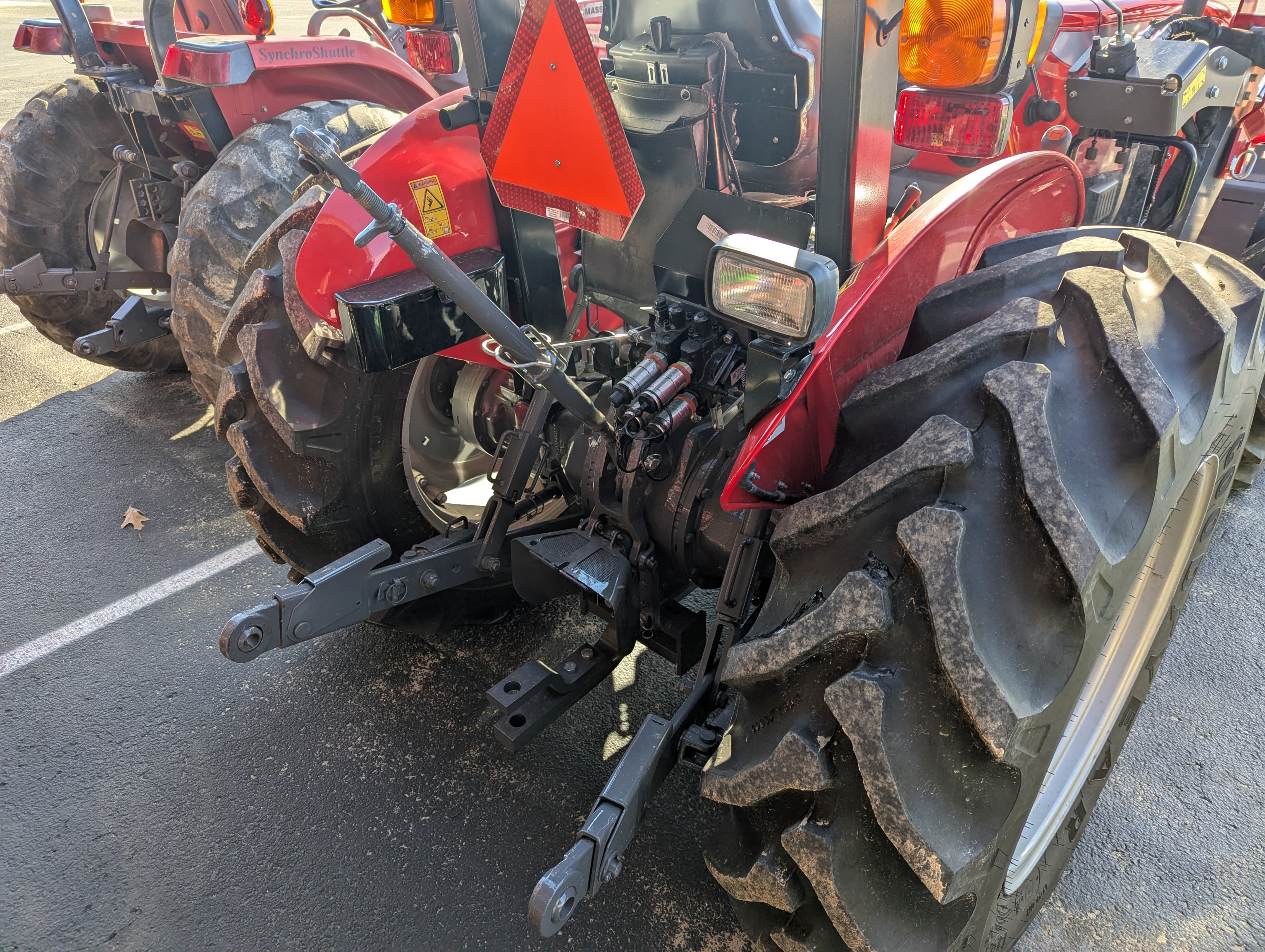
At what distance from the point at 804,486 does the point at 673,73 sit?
0.91 metres

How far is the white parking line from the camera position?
9.41 feet

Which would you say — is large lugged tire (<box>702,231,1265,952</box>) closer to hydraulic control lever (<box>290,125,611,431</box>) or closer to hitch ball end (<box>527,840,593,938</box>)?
hitch ball end (<box>527,840,593,938</box>)

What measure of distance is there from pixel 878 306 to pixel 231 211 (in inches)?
101

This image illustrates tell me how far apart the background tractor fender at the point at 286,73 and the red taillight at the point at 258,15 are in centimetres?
→ 5

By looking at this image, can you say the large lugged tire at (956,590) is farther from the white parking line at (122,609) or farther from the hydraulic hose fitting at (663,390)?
the white parking line at (122,609)

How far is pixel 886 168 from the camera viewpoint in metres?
1.68

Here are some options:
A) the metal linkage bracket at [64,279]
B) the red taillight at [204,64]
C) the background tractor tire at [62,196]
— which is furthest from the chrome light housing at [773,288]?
the background tractor tire at [62,196]

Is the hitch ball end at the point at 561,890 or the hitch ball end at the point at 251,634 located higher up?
the hitch ball end at the point at 251,634

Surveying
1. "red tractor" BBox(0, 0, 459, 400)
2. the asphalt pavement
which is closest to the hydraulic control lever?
the asphalt pavement

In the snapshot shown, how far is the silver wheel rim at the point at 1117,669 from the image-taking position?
6.35 ft

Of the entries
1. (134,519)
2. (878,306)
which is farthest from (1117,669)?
(134,519)

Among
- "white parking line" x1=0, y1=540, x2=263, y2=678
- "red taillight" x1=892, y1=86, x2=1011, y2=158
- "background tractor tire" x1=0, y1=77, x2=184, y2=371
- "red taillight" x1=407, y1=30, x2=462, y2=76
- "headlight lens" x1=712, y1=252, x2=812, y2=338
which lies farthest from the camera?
"background tractor tire" x1=0, y1=77, x2=184, y2=371

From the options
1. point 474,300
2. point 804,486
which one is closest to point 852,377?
point 804,486

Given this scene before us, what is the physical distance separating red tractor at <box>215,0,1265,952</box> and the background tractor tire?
2863 millimetres
